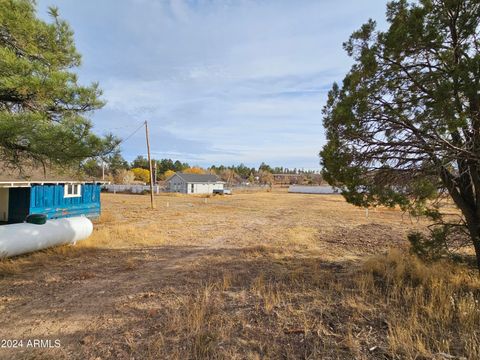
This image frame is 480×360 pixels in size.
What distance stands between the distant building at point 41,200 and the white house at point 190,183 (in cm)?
4679

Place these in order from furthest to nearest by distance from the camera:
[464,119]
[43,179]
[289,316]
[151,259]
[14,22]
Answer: [43,179] < [151,259] < [14,22] < [289,316] < [464,119]

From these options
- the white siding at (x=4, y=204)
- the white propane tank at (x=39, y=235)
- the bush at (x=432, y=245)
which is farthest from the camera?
the white siding at (x=4, y=204)

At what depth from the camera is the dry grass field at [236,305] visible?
366 centimetres

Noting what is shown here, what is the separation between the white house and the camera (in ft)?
210

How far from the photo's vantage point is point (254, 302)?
5258 mm

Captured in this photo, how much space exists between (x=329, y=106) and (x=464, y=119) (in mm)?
2743

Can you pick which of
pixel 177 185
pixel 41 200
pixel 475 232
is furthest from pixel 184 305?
pixel 177 185

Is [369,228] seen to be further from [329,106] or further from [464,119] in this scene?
[464,119]

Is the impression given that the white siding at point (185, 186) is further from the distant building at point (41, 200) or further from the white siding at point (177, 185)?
the distant building at point (41, 200)

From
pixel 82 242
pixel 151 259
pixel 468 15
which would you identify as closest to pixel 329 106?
pixel 468 15

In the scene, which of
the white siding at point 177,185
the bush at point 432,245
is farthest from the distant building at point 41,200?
the white siding at point 177,185

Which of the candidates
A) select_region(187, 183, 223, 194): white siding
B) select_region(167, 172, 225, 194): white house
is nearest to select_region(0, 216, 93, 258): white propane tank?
select_region(167, 172, 225, 194): white house

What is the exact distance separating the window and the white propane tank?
7.31 m

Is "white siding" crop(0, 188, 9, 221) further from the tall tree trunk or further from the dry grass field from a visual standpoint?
the tall tree trunk
